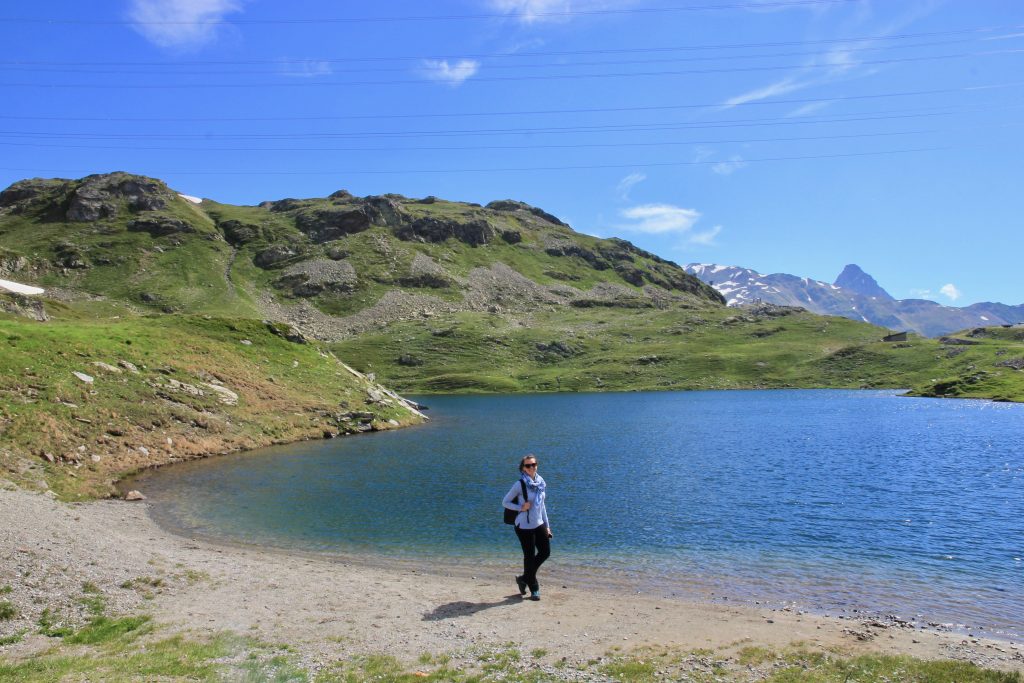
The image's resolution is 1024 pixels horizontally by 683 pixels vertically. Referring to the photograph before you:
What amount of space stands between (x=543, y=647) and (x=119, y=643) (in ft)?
33.4

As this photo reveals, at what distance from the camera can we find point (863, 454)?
2228 inches

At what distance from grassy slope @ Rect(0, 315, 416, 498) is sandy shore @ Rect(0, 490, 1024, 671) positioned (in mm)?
15239

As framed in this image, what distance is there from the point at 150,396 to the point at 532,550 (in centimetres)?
4477

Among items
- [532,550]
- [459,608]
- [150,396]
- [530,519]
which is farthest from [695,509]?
[150,396]

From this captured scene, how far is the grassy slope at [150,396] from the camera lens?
127ft

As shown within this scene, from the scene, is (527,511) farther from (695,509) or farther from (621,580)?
(695,509)

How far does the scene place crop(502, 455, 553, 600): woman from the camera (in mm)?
20281

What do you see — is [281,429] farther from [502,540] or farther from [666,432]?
[666,432]

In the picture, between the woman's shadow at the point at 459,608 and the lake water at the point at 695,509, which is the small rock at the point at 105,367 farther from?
the woman's shadow at the point at 459,608

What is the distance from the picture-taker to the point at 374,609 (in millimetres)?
18891

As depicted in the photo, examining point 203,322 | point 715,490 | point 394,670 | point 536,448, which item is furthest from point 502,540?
point 203,322

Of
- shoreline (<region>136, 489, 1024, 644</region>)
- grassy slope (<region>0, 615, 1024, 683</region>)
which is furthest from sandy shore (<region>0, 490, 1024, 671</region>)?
grassy slope (<region>0, 615, 1024, 683</region>)

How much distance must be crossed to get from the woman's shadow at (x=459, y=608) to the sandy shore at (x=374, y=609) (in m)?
0.06

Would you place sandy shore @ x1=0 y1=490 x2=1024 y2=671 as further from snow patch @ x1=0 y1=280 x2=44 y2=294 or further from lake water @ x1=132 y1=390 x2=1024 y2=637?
snow patch @ x1=0 y1=280 x2=44 y2=294
